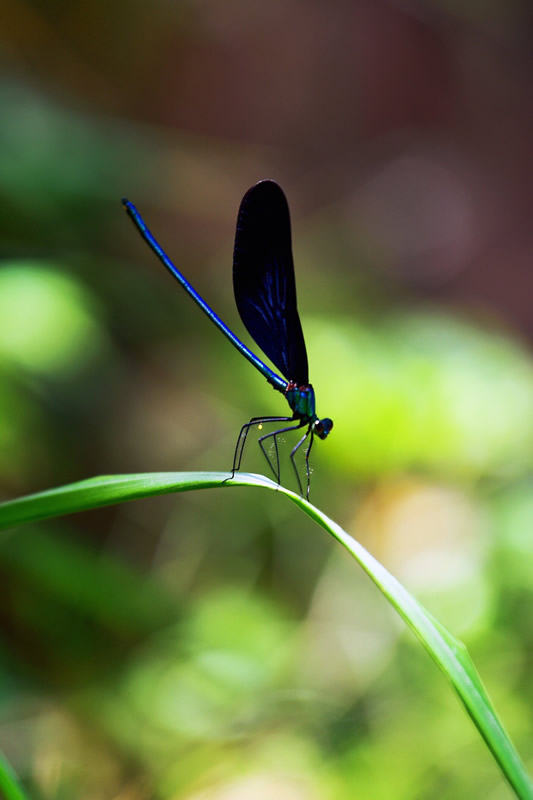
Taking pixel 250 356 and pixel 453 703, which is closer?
pixel 250 356

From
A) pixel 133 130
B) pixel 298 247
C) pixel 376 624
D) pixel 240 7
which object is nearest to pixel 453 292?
pixel 298 247

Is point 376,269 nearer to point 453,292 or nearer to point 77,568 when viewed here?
point 453,292

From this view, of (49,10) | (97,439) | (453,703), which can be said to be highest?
(49,10)

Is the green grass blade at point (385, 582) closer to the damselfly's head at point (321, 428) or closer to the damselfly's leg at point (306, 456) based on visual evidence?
the damselfly's leg at point (306, 456)

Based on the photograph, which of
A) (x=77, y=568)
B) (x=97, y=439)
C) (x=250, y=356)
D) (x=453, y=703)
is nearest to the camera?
(x=250, y=356)

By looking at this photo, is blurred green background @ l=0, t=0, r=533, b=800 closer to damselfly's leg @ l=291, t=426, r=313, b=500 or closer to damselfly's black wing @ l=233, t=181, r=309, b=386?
damselfly's leg @ l=291, t=426, r=313, b=500

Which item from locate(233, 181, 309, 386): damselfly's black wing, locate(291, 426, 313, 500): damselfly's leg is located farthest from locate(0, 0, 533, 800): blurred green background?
locate(233, 181, 309, 386): damselfly's black wing

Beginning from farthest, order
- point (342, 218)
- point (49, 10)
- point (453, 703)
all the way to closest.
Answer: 1. point (342, 218)
2. point (49, 10)
3. point (453, 703)
